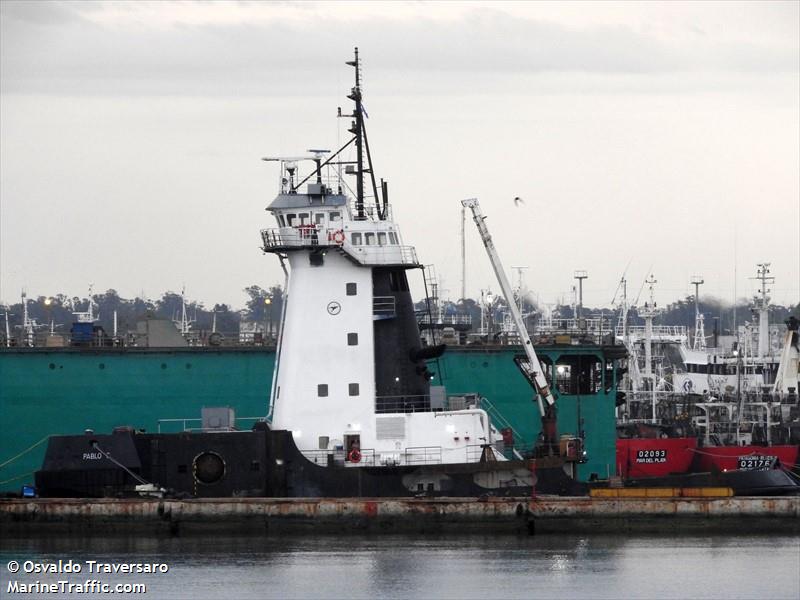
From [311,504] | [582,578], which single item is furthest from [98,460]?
[582,578]

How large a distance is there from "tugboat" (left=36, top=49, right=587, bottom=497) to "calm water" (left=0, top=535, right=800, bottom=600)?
154 centimetres

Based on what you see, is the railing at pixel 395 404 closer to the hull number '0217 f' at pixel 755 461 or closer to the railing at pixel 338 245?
the railing at pixel 338 245

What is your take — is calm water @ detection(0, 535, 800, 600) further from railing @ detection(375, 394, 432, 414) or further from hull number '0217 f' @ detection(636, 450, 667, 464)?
hull number '0217 f' @ detection(636, 450, 667, 464)

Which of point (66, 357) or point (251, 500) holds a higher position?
point (66, 357)

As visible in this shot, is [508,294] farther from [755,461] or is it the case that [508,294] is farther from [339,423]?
[755,461]

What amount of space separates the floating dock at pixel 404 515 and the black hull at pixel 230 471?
520 mm

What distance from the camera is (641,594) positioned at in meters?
34.8

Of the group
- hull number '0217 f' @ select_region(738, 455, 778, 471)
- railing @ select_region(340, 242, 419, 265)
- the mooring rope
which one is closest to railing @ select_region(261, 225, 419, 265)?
railing @ select_region(340, 242, 419, 265)

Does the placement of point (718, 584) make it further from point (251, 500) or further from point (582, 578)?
point (251, 500)

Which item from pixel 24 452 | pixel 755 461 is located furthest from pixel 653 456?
pixel 24 452

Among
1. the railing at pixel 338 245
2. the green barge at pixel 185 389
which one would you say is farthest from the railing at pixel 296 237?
the green barge at pixel 185 389

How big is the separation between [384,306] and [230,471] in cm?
551

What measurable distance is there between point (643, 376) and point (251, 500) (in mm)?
36974

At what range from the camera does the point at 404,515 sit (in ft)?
138
